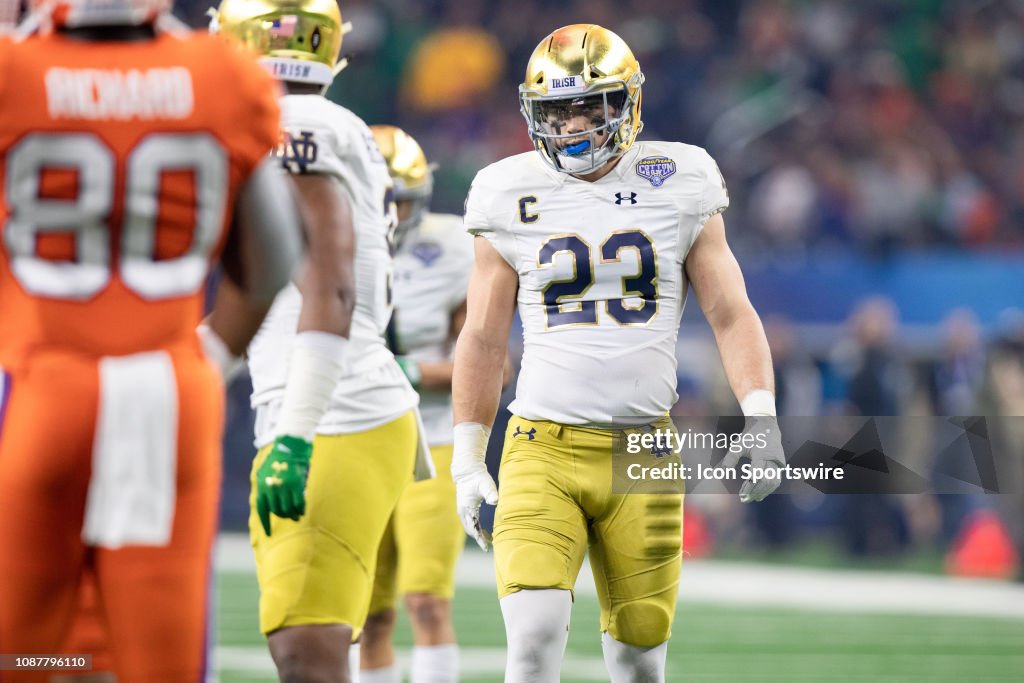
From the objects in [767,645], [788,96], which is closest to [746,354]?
[767,645]

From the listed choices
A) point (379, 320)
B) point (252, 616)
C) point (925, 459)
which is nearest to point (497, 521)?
point (379, 320)

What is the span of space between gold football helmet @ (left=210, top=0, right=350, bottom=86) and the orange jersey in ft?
3.85

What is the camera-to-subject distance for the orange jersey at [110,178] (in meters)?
2.50

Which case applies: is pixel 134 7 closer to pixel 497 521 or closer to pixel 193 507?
pixel 193 507

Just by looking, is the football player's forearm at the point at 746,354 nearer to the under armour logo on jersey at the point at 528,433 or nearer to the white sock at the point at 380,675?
the under armour logo on jersey at the point at 528,433

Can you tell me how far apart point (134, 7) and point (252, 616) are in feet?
22.6

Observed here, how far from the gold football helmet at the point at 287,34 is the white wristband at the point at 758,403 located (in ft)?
4.27

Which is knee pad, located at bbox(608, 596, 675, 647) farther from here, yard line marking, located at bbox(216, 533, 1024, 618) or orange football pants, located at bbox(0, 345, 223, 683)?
yard line marking, located at bbox(216, 533, 1024, 618)

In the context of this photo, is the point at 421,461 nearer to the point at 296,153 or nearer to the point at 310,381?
the point at 310,381

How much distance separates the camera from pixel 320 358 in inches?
132

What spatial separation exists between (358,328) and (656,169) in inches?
36.3

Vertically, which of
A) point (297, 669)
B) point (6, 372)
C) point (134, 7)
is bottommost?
point (297, 669)

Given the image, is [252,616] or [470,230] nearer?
[470,230]

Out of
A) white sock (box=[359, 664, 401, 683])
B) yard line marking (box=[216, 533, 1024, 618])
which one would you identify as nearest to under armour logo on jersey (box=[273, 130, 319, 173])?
white sock (box=[359, 664, 401, 683])
